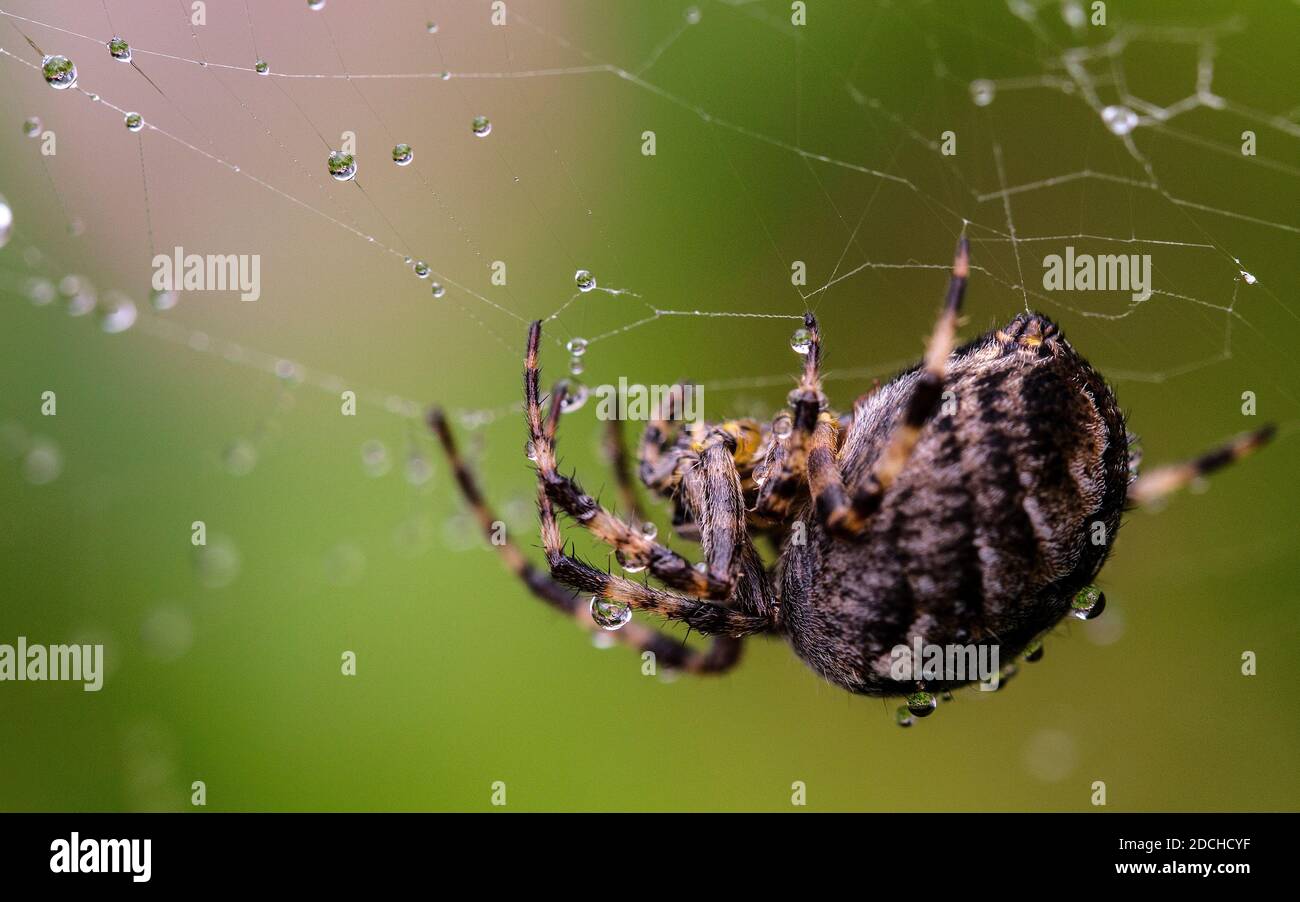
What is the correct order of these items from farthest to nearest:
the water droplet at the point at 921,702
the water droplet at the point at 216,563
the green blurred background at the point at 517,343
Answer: the water droplet at the point at 216,563 < the green blurred background at the point at 517,343 < the water droplet at the point at 921,702

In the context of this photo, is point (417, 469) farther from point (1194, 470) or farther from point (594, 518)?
point (1194, 470)

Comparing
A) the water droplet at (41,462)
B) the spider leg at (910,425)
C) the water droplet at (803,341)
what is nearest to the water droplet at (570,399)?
the water droplet at (803,341)

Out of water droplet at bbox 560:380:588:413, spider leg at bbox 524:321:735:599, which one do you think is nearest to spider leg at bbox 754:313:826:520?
spider leg at bbox 524:321:735:599

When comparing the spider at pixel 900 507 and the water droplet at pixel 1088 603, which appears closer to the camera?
the spider at pixel 900 507

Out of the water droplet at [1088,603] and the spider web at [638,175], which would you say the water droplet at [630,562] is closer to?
the water droplet at [1088,603]

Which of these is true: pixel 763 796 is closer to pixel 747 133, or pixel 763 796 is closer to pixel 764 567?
pixel 764 567

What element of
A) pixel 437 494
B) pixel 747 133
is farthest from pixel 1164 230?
pixel 437 494

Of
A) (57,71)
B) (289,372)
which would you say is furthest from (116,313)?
(57,71)
